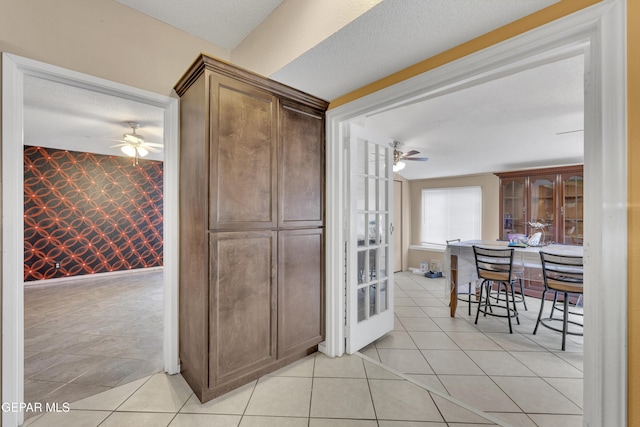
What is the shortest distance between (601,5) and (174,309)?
3032mm

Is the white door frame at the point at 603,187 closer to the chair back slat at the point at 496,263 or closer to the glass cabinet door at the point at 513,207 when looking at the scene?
the chair back slat at the point at 496,263

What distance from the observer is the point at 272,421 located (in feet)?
5.29

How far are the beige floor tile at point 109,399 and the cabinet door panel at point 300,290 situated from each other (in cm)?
108

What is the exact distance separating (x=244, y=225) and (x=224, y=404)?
120 cm

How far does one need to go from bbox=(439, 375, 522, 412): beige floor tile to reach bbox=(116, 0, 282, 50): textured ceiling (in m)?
3.09

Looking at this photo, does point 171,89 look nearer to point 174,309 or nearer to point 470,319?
point 174,309

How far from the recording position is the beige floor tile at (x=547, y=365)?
2.18m

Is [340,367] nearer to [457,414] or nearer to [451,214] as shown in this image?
[457,414]

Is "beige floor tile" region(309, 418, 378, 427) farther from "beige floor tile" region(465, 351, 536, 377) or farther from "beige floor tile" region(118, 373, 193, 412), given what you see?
"beige floor tile" region(465, 351, 536, 377)

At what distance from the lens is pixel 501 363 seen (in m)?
2.34

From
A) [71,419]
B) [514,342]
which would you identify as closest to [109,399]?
[71,419]

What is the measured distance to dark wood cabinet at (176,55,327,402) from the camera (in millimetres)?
1740

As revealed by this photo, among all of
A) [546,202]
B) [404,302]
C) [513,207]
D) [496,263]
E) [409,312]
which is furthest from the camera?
[513,207]

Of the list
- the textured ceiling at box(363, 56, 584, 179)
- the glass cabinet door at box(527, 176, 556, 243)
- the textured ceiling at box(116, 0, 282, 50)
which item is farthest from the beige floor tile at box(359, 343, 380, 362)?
the glass cabinet door at box(527, 176, 556, 243)
